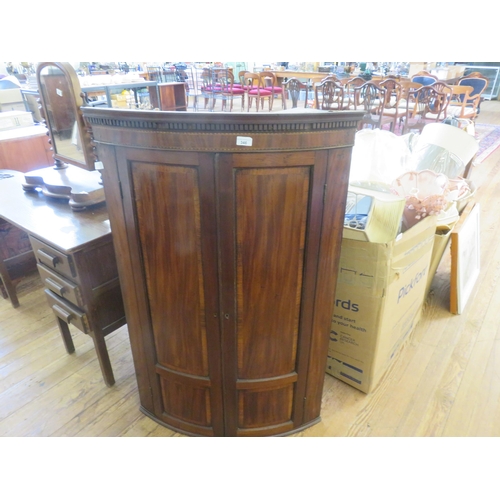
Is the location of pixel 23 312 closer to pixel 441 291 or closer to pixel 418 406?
pixel 418 406

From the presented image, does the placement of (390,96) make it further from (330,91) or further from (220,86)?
(220,86)

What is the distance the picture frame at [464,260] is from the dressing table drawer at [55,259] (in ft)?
6.21

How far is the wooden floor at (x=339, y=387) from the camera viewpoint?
145cm

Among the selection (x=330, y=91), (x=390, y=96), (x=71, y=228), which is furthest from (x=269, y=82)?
(x=71, y=228)

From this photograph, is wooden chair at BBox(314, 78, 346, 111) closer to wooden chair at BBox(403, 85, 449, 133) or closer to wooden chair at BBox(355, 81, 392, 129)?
wooden chair at BBox(355, 81, 392, 129)

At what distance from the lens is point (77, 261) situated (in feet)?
4.32

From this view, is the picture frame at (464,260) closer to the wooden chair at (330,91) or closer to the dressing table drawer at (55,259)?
the dressing table drawer at (55,259)

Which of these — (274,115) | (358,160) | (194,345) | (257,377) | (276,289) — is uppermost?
(274,115)

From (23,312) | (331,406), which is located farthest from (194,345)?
(23,312)

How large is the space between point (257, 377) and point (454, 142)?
1.57 meters

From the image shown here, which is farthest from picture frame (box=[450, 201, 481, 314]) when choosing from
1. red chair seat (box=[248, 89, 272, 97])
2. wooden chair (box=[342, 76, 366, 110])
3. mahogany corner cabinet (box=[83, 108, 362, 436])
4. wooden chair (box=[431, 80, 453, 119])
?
red chair seat (box=[248, 89, 272, 97])

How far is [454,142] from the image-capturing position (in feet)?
6.17

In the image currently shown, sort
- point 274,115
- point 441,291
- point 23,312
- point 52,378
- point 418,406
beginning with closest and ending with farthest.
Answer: point 274,115 → point 418,406 → point 52,378 → point 23,312 → point 441,291

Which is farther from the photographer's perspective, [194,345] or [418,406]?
[418,406]
